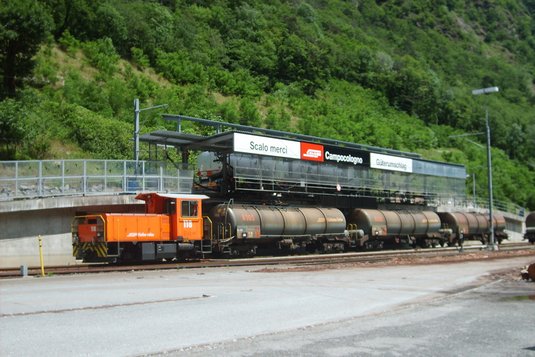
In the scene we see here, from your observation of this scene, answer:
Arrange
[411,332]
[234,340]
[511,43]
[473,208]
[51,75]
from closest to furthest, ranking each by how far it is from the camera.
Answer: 1. [234,340]
2. [411,332]
3. [51,75]
4. [473,208]
5. [511,43]

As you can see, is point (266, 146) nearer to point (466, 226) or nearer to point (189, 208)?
point (189, 208)

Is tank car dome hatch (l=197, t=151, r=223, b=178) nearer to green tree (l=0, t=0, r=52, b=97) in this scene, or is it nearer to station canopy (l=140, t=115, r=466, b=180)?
station canopy (l=140, t=115, r=466, b=180)

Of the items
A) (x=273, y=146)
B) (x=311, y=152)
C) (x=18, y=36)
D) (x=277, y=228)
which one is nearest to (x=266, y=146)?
(x=273, y=146)

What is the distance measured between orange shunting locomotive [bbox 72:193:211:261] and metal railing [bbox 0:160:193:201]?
271 centimetres

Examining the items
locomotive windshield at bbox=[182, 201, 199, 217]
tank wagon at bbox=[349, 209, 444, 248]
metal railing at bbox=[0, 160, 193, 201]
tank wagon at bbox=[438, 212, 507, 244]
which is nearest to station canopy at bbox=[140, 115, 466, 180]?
metal railing at bbox=[0, 160, 193, 201]

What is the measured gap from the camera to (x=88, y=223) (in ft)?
77.1

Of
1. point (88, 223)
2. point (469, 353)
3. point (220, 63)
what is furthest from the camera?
point (220, 63)

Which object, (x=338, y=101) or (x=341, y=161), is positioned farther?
(x=338, y=101)

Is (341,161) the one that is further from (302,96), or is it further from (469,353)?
(302,96)

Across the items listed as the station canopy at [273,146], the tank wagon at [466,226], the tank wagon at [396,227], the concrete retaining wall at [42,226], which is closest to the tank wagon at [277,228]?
the tank wagon at [396,227]

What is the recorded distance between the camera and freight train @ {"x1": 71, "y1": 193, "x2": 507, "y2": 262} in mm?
23500

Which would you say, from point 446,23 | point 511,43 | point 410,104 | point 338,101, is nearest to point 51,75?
point 338,101

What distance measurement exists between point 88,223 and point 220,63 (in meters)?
60.6

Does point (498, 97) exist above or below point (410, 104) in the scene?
above
